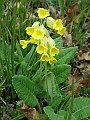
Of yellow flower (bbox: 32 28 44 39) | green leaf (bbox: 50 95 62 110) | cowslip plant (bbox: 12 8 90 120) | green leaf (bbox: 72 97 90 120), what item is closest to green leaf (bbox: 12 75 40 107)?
cowslip plant (bbox: 12 8 90 120)

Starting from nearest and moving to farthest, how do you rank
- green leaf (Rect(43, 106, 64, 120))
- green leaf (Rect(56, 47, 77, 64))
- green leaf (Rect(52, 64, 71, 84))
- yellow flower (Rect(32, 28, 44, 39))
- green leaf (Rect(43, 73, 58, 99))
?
yellow flower (Rect(32, 28, 44, 39)) → green leaf (Rect(43, 106, 64, 120)) → green leaf (Rect(43, 73, 58, 99)) → green leaf (Rect(52, 64, 71, 84)) → green leaf (Rect(56, 47, 77, 64))

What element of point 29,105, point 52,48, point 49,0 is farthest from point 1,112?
point 49,0

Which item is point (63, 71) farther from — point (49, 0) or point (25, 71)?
point (49, 0)

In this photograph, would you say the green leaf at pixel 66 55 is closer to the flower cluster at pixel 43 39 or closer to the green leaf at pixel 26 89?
the green leaf at pixel 26 89

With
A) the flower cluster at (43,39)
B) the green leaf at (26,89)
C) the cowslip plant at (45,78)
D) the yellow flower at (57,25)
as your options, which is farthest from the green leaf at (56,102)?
the yellow flower at (57,25)

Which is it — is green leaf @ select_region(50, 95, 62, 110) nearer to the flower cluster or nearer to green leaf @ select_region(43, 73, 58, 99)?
green leaf @ select_region(43, 73, 58, 99)

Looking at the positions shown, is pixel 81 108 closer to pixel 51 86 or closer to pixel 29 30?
pixel 51 86

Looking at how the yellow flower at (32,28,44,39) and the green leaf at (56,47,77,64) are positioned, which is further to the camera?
the green leaf at (56,47,77,64)

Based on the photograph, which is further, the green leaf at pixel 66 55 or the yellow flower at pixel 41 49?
the green leaf at pixel 66 55

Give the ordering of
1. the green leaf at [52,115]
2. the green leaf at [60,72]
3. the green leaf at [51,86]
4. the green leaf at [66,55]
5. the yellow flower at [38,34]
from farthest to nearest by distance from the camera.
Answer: the green leaf at [66,55], the green leaf at [60,72], the green leaf at [51,86], the green leaf at [52,115], the yellow flower at [38,34]
